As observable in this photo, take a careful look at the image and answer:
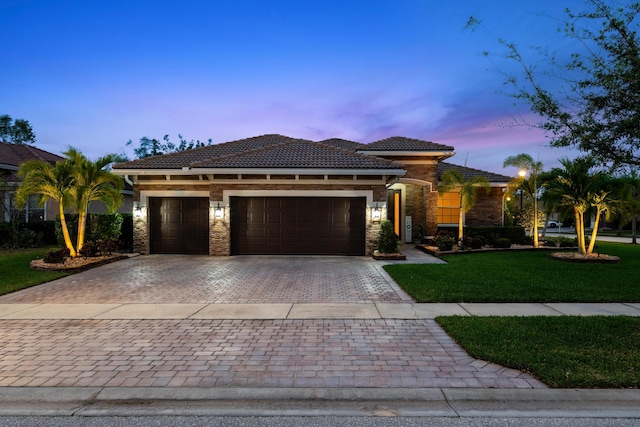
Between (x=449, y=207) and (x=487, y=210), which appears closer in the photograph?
(x=449, y=207)

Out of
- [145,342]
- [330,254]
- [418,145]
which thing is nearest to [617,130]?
[145,342]

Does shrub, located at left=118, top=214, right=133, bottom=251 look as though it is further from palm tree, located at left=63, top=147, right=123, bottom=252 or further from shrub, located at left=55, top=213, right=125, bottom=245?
palm tree, located at left=63, top=147, right=123, bottom=252

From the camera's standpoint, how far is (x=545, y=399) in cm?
385

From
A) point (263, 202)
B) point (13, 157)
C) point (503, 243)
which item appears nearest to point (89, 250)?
point (263, 202)

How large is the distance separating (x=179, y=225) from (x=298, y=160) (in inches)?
246

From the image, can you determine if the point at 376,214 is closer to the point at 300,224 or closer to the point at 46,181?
the point at 300,224

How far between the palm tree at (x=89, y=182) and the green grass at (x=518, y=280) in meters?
11.1

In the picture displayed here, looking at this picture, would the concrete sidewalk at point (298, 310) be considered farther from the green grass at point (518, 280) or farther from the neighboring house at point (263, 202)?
the neighboring house at point (263, 202)

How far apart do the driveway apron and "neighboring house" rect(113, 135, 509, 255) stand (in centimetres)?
672

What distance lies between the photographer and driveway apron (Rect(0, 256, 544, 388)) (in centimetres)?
427

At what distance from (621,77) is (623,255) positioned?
13949 millimetres

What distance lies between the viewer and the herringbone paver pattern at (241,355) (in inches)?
167

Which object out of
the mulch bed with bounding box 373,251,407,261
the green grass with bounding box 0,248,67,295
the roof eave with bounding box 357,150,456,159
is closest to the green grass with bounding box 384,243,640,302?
the mulch bed with bounding box 373,251,407,261

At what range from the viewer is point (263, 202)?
15625 mm
